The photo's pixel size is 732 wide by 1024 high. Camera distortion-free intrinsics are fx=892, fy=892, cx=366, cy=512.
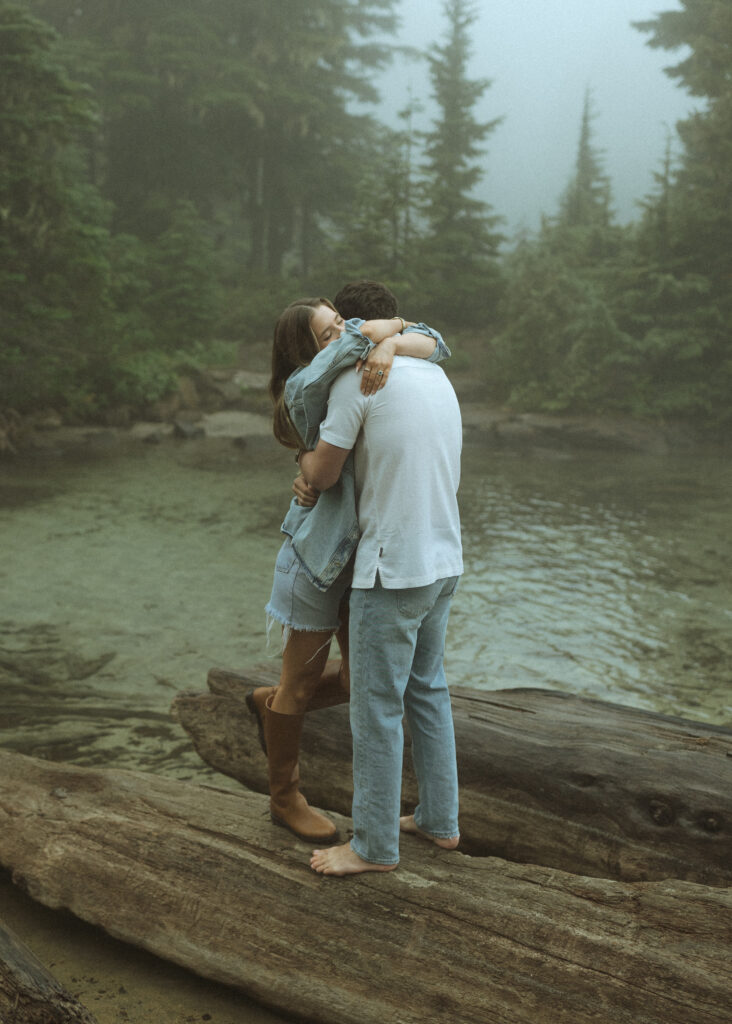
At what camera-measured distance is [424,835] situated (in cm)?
274

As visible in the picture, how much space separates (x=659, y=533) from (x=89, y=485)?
25.4 ft

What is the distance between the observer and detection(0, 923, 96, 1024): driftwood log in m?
2.04

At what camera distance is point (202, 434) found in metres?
18.0

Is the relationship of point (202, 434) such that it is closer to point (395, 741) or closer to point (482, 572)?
point (482, 572)

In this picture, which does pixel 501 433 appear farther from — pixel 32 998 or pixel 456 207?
pixel 32 998

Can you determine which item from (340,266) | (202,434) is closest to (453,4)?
(340,266)

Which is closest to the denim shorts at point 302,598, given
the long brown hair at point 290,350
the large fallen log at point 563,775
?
the long brown hair at point 290,350

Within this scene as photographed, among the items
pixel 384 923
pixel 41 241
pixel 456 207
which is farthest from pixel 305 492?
pixel 456 207

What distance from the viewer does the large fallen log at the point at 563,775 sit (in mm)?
2812

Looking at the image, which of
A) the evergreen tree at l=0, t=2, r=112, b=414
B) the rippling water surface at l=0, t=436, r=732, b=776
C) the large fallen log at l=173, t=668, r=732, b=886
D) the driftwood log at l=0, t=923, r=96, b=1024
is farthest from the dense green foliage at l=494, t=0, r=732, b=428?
the driftwood log at l=0, t=923, r=96, b=1024

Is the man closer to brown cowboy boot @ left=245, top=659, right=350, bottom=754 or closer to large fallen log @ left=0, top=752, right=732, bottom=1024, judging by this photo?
large fallen log @ left=0, top=752, right=732, bottom=1024

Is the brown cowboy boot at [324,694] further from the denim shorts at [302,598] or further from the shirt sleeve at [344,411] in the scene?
the shirt sleeve at [344,411]

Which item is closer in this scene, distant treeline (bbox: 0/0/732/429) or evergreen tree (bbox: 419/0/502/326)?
distant treeline (bbox: 0/0/732/429)

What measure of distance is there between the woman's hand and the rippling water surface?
2.73 m
